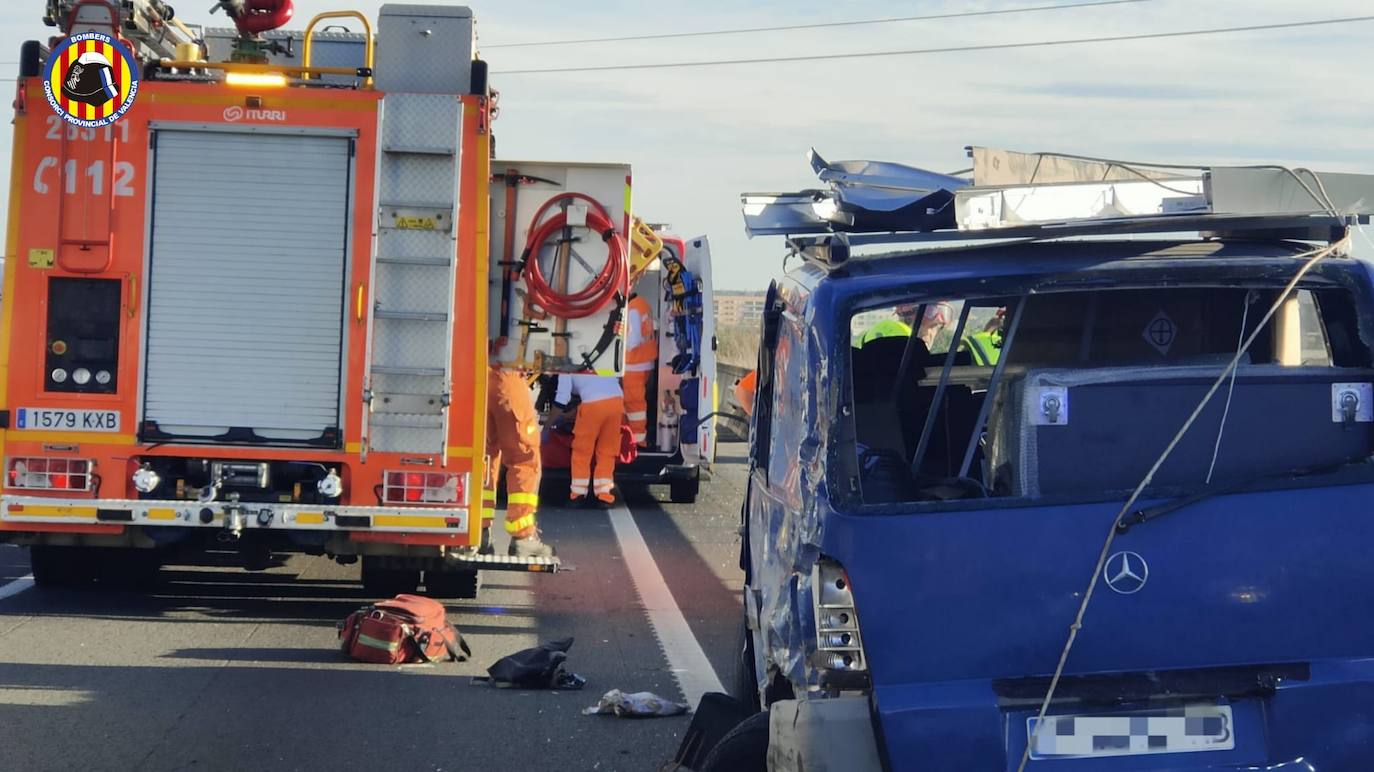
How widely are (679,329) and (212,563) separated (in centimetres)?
636

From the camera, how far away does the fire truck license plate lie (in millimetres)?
10164

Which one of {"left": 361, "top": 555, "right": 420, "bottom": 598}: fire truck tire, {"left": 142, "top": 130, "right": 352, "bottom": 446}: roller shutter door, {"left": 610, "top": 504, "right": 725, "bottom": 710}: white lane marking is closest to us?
{"left": 610, "top": 504, "right": 725, "bottom": 710}: white lane marking

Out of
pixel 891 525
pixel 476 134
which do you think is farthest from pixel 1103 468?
pixel 476 134

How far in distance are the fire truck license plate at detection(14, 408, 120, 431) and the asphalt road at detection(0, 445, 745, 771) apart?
1066 millimetres

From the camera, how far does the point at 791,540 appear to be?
17.0 ft

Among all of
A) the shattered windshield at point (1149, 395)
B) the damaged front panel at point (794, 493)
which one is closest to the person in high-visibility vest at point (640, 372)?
the damaged front panel at point (794, 493)

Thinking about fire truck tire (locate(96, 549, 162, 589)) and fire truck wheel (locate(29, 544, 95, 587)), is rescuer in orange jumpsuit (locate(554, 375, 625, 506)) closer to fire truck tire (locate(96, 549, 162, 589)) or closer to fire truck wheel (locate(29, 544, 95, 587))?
fire truck tire (locate(96, 549, 162, 589))

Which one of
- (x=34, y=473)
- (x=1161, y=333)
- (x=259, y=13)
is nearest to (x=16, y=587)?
(x=34, y=473)

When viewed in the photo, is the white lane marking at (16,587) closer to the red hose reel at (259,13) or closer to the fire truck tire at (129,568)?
the fire truck tire at (129,568)

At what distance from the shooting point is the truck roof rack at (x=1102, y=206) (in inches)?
192

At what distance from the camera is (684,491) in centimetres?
1806

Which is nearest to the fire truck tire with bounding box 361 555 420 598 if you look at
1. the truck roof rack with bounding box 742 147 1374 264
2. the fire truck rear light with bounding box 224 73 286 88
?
the fire truck rear light with bounding box 224 73 286 88

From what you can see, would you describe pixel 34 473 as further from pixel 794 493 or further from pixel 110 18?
pixel 794 493

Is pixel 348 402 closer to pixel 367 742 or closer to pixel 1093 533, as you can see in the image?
pixel 367 742
